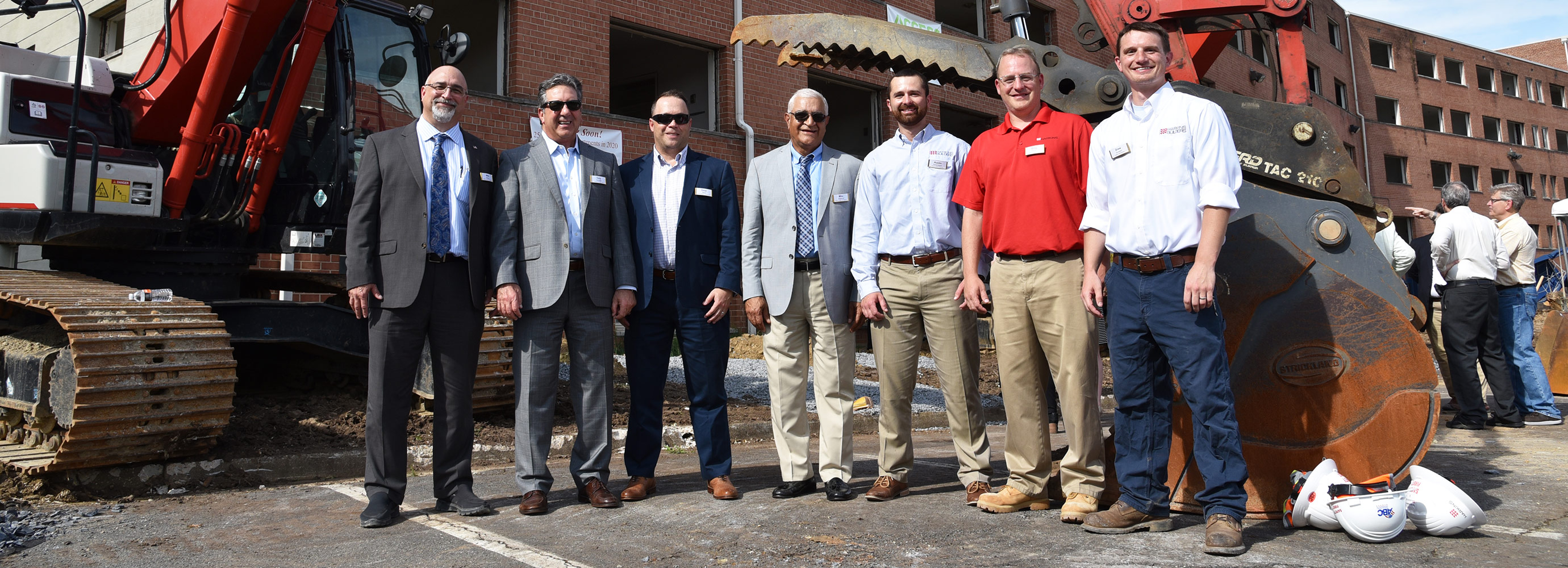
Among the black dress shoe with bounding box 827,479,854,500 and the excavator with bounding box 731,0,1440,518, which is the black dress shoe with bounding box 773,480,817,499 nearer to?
the black dress shoe with bounding box 827,479,854,500

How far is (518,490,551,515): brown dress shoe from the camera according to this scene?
162 inches

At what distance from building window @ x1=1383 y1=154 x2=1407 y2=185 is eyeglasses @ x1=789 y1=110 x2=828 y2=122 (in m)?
39.2

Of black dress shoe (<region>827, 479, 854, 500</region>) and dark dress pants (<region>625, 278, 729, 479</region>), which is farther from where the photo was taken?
dark dress pants (<region>625, 278, 729, 479</region>)

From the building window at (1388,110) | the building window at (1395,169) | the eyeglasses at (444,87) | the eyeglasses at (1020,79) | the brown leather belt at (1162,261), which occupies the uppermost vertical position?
the building window at (1388,110)

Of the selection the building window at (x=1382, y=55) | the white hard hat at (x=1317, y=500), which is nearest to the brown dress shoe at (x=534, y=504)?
the white hard hat at (x=1317, y=500)

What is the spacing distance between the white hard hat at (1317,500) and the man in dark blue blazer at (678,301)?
7.34ft

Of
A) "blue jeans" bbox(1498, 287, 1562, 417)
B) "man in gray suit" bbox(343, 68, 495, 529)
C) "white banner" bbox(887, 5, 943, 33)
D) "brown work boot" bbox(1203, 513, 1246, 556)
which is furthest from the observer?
"white banner" bbox(887, 5, 943, 33)

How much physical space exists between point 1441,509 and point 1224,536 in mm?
814

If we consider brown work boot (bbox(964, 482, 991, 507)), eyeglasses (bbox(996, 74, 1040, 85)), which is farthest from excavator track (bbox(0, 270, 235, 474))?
eyeglasses (bbox(996, 74, 1040, 85))

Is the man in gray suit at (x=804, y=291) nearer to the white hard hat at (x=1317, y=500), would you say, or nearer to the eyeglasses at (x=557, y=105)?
the eyeglasses at (x=557, y=105)

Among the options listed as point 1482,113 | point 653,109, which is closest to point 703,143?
point 653,109

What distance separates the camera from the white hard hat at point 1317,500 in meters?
3.41

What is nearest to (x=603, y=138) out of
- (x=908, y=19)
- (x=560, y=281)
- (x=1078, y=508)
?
(x=908, y=19)

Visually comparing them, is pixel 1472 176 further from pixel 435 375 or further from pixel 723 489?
pixel 435 375
